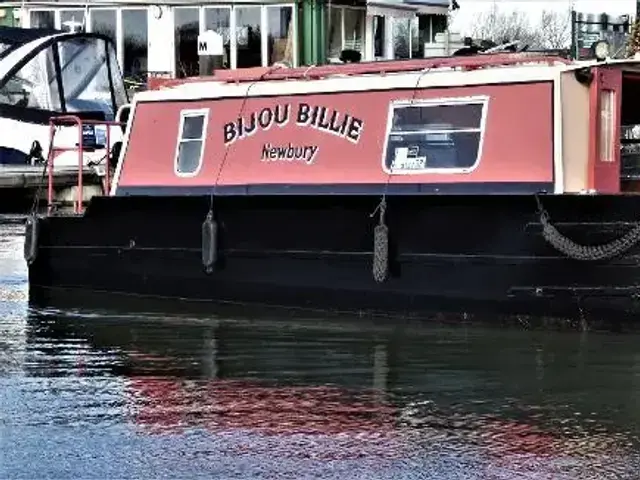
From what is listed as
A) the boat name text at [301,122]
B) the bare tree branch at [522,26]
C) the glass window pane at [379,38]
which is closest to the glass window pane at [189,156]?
the boat name text at [301,122]

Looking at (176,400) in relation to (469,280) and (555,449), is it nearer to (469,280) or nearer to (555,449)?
(555,449)

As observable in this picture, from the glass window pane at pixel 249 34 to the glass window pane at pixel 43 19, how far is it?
498 centimetres

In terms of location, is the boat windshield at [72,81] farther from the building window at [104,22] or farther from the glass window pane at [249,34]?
the building window at [104,22]

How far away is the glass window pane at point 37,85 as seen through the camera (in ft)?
97.6

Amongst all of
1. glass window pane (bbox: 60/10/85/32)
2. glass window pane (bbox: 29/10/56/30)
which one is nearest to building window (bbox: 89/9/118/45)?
glass window pane (bbox: 60/10/85/32)

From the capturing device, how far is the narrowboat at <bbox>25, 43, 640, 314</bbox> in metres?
11.8

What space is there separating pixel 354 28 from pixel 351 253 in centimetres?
2460

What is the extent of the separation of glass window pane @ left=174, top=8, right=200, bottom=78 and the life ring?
791 inches

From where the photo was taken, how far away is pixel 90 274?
1512 centimetres

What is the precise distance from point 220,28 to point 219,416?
88.6 feet

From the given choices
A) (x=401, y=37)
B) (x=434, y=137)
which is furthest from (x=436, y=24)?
(x=434, y=137)

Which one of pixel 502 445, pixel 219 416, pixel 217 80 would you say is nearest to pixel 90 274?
pixel 217 80

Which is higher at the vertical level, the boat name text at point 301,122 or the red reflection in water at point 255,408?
the boat name text at point 301,122

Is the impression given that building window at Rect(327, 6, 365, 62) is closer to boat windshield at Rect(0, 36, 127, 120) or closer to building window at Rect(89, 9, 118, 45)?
building window at Rect(89, 9, 118, 45)
